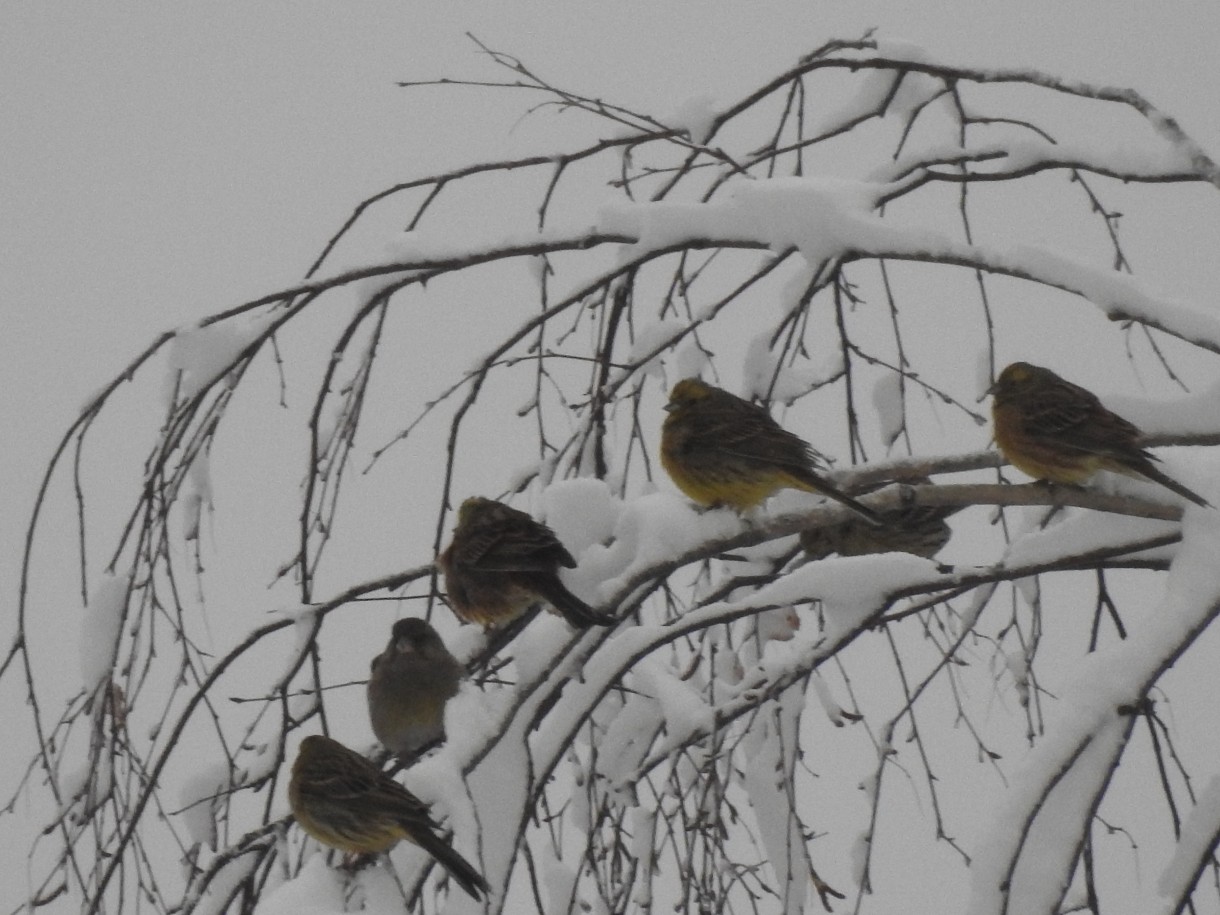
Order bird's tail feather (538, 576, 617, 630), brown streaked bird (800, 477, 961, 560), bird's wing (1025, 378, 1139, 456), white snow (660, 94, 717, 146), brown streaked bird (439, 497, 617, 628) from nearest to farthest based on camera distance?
bird's tail feather (538, 576, 617, 630), bird's wing (1025, 378, 1139, 456), brown streaked bird (439, 497, 617, 628), white snow (660, 94, 717, 146), brown streaked bird (800, 477, 961, 560)

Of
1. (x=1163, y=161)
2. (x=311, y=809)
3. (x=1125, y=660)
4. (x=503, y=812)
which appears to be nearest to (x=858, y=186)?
(x=1163, y=161)

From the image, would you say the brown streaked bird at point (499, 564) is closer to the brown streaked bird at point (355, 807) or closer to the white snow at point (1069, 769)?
the brown streaked bird at point (355, 807)

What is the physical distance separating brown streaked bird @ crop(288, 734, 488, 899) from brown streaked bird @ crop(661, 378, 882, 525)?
4.37 feet

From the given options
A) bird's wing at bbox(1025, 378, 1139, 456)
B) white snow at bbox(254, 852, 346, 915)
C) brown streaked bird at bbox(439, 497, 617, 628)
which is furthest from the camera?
brown streaked bird at bbox(439, 497, 617, 628)

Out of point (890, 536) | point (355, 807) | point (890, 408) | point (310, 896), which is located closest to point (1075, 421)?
point (890, 408)

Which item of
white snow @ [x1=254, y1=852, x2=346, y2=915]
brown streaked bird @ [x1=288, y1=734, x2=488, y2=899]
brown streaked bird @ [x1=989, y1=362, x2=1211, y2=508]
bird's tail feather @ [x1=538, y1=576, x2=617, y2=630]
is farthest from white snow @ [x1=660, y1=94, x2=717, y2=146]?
white snow @ [x1=254, y1=852, x2=346, y2=915]

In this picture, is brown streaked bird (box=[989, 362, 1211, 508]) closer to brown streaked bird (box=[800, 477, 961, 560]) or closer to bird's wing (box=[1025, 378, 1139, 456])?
bird's wing (box=[1025, 378, 1139, 456])

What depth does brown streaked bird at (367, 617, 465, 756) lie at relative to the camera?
14.5 ft

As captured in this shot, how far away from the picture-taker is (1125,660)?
2.51m

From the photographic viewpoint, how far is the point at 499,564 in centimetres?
425

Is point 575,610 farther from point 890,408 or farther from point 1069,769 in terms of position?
point 890,408

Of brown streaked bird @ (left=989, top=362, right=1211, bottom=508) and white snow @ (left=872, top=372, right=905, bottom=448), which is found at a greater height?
white snow @ (left=872, top=372, right=905, bottom=448)

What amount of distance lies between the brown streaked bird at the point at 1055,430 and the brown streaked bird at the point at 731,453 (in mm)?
606

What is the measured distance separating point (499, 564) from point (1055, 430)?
5.44 ft
